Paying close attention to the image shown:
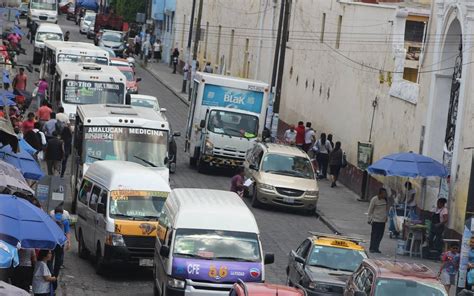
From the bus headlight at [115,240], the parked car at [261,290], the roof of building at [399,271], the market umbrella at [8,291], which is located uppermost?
the market umbrella at [8,291]

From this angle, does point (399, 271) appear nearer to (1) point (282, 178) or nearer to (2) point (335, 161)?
(1) point (282, 178)

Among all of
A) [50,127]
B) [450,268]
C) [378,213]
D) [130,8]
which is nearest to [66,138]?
[50,127]

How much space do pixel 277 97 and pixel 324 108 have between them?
3.14 m

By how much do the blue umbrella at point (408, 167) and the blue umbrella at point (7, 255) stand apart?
49.3ft

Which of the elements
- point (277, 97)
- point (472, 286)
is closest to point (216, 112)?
point (277, 97)

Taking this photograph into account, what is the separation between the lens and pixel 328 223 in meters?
36.3

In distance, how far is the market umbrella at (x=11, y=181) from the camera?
77.9 ft

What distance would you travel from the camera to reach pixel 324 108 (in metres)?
50.4

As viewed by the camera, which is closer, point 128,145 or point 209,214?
point 209,214

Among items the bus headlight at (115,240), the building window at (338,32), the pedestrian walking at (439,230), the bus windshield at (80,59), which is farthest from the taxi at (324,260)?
the bus windshield at (80,59)

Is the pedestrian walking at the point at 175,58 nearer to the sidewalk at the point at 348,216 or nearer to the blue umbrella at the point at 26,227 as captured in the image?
the sidewalk at the point at 348,216

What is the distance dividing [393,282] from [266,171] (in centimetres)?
1808

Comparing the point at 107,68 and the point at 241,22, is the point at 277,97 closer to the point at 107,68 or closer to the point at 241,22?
the point at 107,68

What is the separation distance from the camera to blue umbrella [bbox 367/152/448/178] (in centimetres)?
3294
